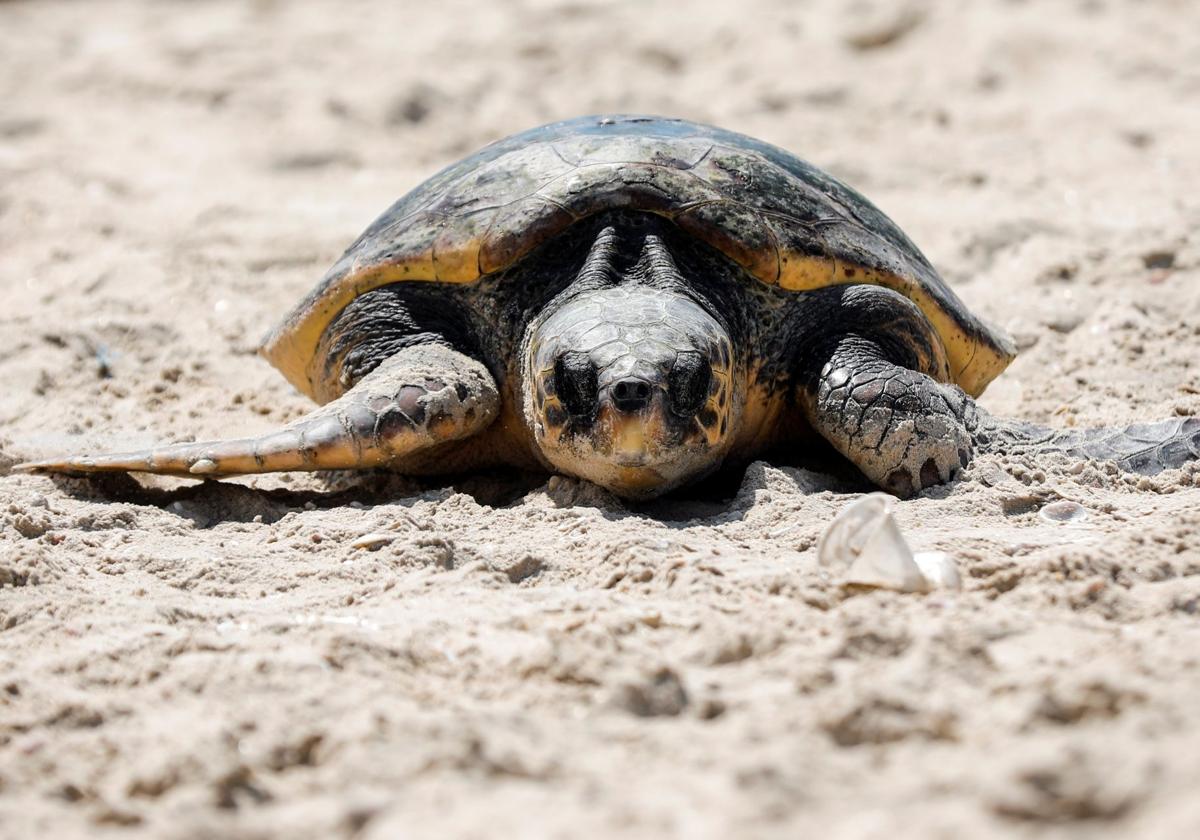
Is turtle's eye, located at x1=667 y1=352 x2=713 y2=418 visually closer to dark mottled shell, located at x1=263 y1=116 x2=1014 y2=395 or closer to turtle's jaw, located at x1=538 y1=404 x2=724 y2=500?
turtle's jaw, located at x1=538 y1=404 x2=724 y2=500

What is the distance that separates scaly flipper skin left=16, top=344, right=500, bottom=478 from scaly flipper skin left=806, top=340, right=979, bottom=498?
3.36 feet

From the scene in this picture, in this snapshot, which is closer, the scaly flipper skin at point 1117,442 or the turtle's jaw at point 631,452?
the turtle's jaw at point 631,452

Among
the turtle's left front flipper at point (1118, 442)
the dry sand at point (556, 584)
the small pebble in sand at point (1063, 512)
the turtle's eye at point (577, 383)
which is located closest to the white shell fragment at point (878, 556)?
the dry sand at point (556, 584)

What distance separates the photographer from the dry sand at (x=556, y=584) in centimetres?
176

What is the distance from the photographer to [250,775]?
190 cm

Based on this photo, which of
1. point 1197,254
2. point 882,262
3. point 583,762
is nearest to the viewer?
point 583,762

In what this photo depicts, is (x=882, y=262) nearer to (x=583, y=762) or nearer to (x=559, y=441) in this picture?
(x=559, y=441)

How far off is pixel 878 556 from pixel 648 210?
1661mm

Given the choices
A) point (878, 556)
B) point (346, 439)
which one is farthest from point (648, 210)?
point (878, 556)

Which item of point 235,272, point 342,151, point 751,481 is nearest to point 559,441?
point 751,481

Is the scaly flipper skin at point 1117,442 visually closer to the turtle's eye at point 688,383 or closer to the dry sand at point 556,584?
the dry sand at point 556,584

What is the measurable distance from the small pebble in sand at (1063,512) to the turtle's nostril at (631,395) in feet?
3.26

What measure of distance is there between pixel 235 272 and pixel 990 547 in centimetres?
424

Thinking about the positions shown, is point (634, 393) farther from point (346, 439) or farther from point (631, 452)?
point (346, 439)
